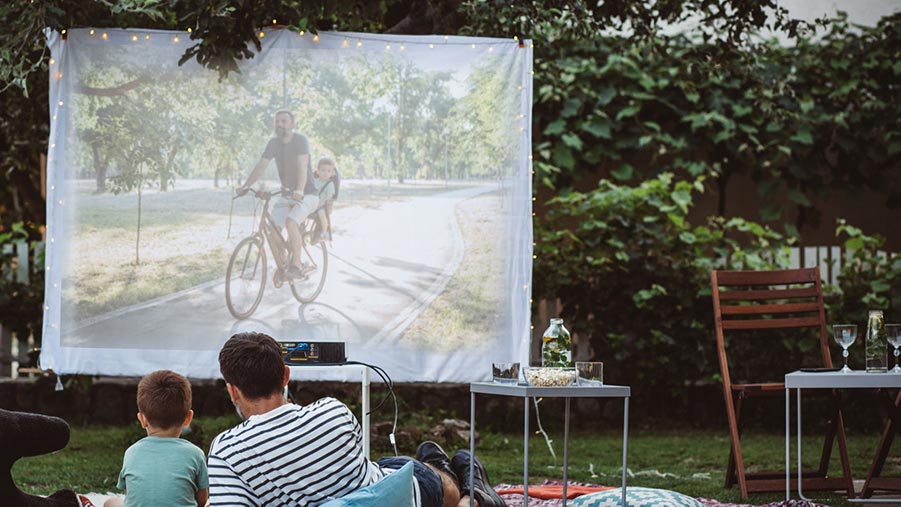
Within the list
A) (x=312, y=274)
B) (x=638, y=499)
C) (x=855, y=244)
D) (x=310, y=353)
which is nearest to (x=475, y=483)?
(x=638, y=499)

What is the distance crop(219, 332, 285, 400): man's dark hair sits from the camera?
2762 millimetres

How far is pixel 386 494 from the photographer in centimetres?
277

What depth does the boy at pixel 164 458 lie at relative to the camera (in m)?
2.93

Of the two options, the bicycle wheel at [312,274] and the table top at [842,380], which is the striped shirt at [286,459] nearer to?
the table top at [842,380]

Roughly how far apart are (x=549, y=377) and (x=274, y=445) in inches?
41.1

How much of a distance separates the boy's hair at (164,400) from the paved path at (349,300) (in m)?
2.24

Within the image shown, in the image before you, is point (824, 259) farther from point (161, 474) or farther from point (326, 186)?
point (161, 474)

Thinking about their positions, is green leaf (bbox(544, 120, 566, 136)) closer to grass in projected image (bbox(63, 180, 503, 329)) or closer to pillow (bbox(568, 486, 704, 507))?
grass in projected image (bbox(63, 180, 503, 329))

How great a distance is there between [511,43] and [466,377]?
1702 mm

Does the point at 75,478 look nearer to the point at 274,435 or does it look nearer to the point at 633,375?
the point at 274,435

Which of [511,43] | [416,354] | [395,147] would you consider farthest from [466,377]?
[511,43]

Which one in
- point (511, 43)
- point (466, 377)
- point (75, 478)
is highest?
point (511, 43)

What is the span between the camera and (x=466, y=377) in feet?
17.5

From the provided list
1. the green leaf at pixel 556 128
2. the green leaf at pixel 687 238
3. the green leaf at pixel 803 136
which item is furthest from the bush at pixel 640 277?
the green leaf at pixel 803 136
